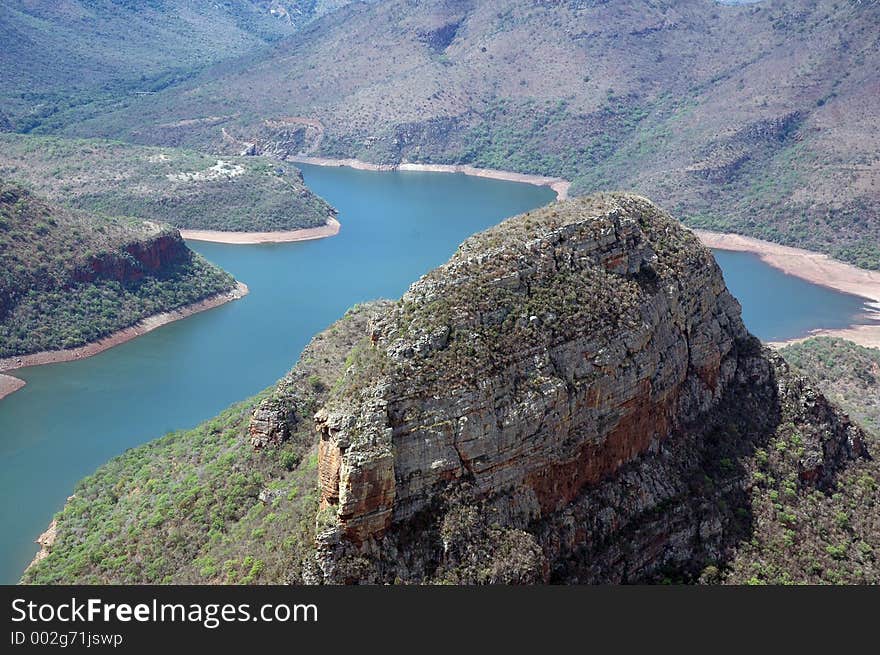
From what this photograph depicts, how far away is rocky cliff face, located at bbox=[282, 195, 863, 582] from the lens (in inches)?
1192

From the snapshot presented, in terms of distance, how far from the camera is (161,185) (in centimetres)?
12456

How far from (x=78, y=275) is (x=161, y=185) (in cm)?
4547

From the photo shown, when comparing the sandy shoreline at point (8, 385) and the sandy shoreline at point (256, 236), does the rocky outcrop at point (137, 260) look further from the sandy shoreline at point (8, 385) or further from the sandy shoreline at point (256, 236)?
the sandy shoreline at point (256, 236)

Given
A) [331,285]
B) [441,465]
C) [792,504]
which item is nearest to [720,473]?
[792,504]

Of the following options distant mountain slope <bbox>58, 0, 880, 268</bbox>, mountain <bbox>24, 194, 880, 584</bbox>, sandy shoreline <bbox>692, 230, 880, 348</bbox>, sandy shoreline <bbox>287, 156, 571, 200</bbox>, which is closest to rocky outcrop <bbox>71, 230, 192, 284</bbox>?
mountain <bbox>24, 194, 880, 584</bbox>

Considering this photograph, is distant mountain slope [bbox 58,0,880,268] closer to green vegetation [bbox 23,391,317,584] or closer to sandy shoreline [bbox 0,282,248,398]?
sandy shoreline [bbox 0,282,248,398]

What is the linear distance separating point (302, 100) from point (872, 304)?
120867 millimetres

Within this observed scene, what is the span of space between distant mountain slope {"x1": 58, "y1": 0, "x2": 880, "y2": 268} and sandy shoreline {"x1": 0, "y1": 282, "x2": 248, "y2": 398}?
65855 millimetres

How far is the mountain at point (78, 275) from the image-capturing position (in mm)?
76375

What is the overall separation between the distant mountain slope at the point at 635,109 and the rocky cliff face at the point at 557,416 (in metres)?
78.8

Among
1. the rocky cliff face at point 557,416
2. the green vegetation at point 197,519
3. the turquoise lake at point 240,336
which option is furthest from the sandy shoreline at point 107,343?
the rocky cliff face at point 557,416

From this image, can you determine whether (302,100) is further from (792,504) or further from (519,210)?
(792,504)

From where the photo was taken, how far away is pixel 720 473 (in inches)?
1528

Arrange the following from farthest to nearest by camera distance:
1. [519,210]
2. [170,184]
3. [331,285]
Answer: [519,210], [170,184], [331,285]
